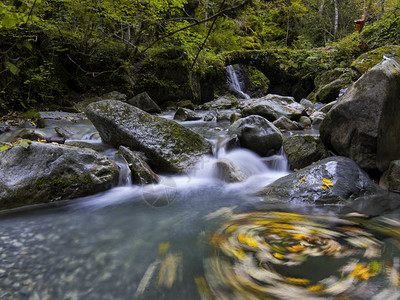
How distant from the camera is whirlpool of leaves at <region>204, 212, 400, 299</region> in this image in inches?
64.7

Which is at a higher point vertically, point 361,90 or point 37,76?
point 37,76

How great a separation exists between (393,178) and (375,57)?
9.80 meters

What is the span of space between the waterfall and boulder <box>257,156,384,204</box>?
54.6 feet

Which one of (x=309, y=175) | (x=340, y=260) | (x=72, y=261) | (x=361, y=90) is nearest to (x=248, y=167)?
(x=309, y=175)

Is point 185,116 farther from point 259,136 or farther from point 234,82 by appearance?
point 234,82

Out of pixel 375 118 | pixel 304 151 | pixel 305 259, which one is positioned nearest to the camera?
pixel 305 259

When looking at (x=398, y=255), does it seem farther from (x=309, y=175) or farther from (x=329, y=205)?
(x=309, y=175)

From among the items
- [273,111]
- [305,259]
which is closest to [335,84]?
[273,111]

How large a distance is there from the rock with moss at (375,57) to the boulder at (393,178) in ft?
27.1

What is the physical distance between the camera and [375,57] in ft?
35.2

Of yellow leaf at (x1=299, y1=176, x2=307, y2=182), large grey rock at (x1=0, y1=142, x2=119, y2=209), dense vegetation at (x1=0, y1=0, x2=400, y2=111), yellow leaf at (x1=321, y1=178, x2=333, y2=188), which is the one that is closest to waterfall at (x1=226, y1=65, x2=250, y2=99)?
dense vegetation at (x1=0, y1=0, x2=400, y2=111)

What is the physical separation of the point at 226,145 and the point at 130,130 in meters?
2.02

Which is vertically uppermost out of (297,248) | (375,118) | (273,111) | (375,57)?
(375,57)

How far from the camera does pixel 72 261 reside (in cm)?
207
